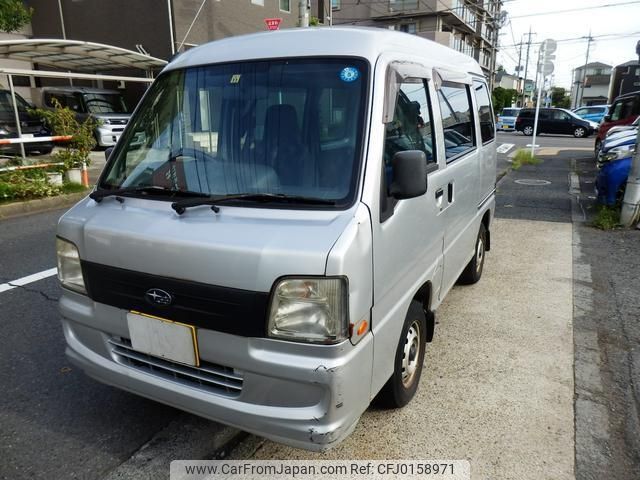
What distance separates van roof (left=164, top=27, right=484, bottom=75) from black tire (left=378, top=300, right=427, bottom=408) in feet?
4.63

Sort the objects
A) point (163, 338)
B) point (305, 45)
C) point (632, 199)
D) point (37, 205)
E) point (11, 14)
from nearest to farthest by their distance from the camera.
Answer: point (163, 338) → point (305, 45) → point (632, 199) → point (37, 205) → point (11, 14)

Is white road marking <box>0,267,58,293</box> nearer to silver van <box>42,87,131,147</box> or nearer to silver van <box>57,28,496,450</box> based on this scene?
silver van <box>57,28,496,450</box>

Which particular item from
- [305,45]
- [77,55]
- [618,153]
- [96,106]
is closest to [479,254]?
[305,45]

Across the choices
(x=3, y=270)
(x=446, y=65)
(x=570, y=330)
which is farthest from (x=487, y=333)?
(x=3, y=270)

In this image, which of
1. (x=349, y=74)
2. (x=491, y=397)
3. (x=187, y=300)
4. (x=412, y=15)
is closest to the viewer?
(x=187, y=300)

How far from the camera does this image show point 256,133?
2.44m

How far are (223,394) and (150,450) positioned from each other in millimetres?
747

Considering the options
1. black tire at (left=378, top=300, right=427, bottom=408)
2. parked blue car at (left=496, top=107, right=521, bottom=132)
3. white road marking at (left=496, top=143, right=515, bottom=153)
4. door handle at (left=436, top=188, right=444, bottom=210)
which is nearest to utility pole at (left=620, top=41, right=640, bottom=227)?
door handle at (left=436, top=188, right=444, bottom=210)

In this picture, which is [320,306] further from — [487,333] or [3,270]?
[3,270]

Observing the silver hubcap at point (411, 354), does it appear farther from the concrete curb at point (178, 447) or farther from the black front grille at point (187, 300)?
the black front grille at point (187, 300)

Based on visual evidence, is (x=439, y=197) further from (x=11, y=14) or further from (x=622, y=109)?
(x=622, y=109)

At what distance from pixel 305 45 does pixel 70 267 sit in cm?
167

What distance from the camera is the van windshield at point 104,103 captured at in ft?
49.9

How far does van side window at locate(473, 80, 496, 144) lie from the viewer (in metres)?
4.50
